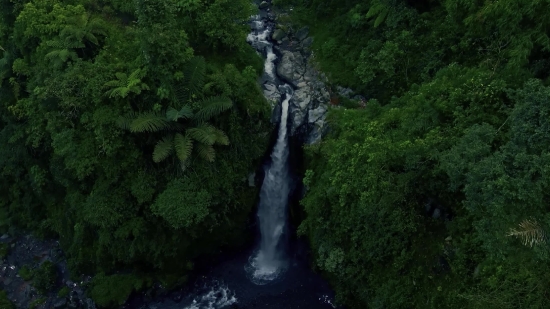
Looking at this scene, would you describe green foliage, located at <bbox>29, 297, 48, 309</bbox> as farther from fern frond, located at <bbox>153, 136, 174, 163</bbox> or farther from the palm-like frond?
the palm-like frond

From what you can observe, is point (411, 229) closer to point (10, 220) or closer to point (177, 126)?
point (177, 126)

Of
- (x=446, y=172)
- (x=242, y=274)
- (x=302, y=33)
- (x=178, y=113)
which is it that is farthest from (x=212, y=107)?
(x=302, y=33)

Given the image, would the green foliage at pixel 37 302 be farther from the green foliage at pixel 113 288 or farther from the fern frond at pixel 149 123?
the fern frond at pixel 149 123

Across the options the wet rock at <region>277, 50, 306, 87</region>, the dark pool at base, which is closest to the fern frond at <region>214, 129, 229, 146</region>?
the wet rock at <region>277, 50, 306, 87</region>

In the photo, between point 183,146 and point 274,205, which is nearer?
point 183,146

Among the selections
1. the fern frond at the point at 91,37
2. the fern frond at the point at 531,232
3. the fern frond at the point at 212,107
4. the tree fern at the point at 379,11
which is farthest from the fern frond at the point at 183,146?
the fern frond at the point at 531,232

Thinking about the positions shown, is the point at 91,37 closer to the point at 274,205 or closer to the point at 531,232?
the point at 274,205
